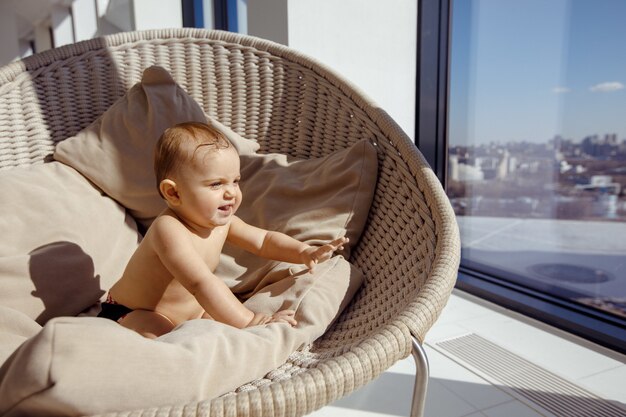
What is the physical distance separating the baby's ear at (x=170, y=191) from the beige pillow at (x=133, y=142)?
291 mm

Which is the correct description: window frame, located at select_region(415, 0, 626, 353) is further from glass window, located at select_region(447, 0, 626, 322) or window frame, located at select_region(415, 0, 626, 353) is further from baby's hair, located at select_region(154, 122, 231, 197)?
baby's hair, located at select_region(154, 122, 231, 197)

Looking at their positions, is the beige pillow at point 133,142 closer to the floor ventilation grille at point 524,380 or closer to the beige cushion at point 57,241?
the beige cushion at point 57,241

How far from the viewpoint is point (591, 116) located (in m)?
1.47

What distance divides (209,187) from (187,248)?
4.5 inches

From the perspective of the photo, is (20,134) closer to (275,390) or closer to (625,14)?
(275,390)

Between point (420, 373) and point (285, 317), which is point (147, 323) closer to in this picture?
point (285, 317)

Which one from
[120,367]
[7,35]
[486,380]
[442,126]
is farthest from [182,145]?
[7,35]

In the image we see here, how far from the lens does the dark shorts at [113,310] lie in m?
0.95

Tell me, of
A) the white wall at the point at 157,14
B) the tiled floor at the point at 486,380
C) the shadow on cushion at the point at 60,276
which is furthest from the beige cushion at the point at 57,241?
the white wall at the point at 157,14

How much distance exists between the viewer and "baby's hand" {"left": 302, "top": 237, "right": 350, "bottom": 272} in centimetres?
85

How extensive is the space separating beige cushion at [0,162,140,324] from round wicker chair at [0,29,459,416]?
6.2 inches

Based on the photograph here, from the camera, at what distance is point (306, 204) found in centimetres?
108

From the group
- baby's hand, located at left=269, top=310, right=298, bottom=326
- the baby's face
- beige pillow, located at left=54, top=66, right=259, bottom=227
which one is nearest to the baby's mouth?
the baby's face

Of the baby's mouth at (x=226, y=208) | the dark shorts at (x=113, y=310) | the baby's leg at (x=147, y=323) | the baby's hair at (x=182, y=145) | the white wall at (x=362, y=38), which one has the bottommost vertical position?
the dark shorts at (x=113, y=310)
